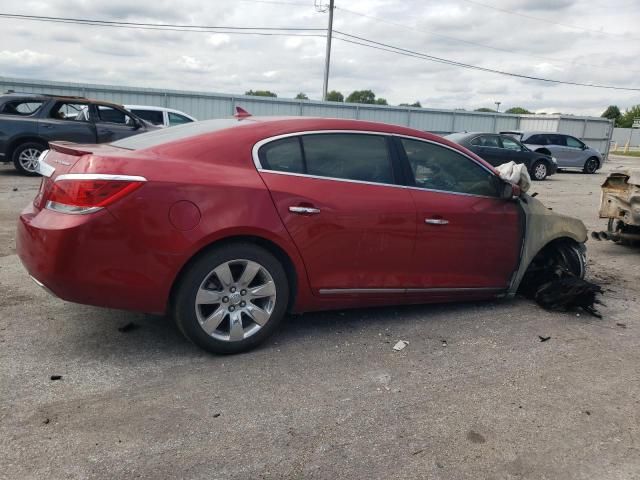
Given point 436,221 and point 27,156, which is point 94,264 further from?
point 27,156

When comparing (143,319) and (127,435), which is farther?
(143,319)

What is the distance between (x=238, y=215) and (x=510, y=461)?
207 centimetres

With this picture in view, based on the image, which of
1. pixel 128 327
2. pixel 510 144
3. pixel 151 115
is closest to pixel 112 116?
pixel 151 115

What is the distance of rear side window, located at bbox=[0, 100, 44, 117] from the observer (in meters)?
11.5

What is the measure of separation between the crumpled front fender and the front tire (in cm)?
229

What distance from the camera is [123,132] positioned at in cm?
1233

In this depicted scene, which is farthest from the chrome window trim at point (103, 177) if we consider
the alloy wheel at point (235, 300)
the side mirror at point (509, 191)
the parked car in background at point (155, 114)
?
the parked car in background at point (155, 114)

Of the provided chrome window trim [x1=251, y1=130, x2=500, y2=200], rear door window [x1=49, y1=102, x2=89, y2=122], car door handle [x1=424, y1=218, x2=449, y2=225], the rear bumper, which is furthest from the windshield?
rear door window [x1=49, y1=102, x2=89, y2=122]

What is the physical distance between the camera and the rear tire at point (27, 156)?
11.6 m

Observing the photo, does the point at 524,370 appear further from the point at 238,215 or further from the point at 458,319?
the point at 238,215

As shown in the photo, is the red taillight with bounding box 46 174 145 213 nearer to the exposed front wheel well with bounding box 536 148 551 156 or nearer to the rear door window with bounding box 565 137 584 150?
the exposed front wheel well with bounding box 536 148 551 156

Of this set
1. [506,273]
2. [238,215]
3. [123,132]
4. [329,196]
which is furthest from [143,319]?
[123,132]

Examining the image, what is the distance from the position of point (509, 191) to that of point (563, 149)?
1943 cm

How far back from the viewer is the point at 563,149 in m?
21.9
